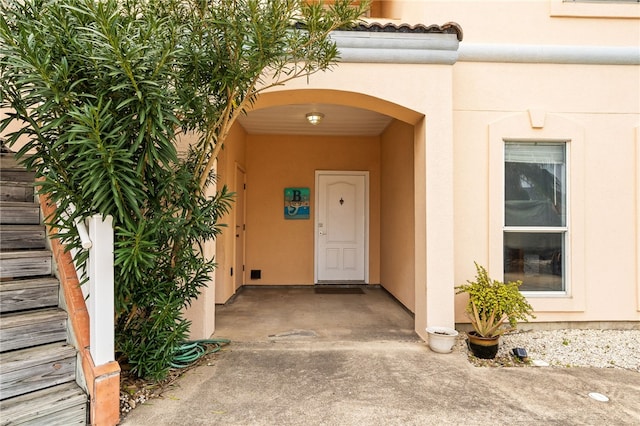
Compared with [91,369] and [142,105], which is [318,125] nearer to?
[142,105]

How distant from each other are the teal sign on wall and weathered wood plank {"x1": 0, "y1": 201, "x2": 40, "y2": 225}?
3.99 metres

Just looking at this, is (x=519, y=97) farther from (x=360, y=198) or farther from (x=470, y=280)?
(x=360, y=198)

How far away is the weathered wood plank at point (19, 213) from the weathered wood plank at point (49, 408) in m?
1.36

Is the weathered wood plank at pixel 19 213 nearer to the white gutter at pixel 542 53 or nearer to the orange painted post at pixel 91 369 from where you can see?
the orange painted post at pixel 91 369

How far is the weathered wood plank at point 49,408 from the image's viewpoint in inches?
71.0

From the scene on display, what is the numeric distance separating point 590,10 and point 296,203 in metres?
4.80

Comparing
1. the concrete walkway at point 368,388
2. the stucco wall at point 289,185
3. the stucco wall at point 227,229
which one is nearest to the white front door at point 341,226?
the stucco wall at point 289,185

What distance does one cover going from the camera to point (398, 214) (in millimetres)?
5102

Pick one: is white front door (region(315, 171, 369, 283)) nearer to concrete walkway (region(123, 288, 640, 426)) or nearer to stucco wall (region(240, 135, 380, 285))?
stucco wall (region(240, 135, 380, 285))

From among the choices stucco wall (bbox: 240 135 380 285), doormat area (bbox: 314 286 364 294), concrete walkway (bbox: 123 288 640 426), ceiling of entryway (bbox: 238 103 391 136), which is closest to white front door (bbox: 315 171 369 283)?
stucco wall (bbox: 240 135 380 285)

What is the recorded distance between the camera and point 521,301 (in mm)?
3174

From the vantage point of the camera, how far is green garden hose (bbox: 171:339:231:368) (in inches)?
113

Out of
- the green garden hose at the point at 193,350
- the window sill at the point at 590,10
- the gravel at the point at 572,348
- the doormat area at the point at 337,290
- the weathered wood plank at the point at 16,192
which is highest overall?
the window sill at the point at 590,10

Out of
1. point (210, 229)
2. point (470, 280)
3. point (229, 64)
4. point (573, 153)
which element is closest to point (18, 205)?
point (210, 229)
